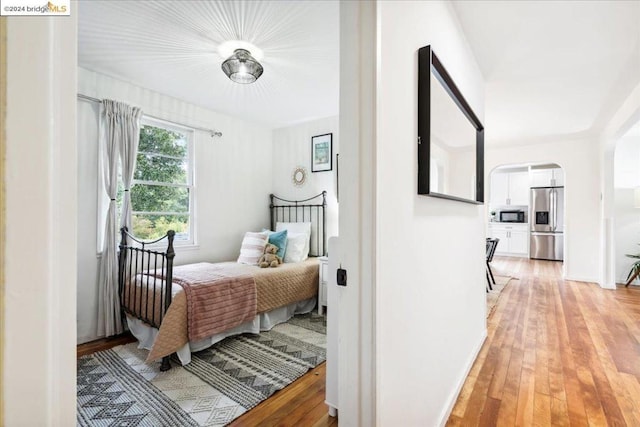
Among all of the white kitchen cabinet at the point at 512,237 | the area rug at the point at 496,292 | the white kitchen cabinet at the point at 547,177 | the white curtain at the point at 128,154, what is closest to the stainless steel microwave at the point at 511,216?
the white kitchen cabinet at the point at 512,237

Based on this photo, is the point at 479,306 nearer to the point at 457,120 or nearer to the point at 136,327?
the point at 457,120

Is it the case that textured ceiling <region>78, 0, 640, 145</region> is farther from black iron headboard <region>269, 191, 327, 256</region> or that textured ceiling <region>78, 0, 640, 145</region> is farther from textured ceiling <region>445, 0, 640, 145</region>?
black iron headboard <region>269, 191, 327, 256</region>

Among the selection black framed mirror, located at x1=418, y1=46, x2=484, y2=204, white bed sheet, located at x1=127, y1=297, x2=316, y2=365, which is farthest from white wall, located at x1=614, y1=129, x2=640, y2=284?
white bed sheet, located at x1=127, y1=297, x2=316, y2=365

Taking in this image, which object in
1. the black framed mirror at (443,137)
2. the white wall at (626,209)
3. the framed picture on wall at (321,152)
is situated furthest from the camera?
the white wall at (626,209)

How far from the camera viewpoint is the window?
3.25 metres

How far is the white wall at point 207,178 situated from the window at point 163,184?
116 mm

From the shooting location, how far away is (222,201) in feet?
13.1

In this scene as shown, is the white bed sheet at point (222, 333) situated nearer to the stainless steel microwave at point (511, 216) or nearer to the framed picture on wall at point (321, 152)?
the framed picture on wall at point (321, 152)

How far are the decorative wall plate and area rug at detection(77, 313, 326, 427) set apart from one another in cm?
229

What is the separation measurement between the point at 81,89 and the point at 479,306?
408 cm

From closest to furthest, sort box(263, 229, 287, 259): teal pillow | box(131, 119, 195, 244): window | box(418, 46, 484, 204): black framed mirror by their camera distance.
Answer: box(418, 46, 484, 204): black framed mirror < box(131, 119, 195, 244): window < box(263, 229, 287, 259): teal pillow

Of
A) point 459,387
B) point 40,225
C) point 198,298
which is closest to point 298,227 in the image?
point 198,298

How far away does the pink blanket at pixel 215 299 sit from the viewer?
2.31 metres

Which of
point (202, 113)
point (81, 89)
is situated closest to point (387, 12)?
point (81, 89)
